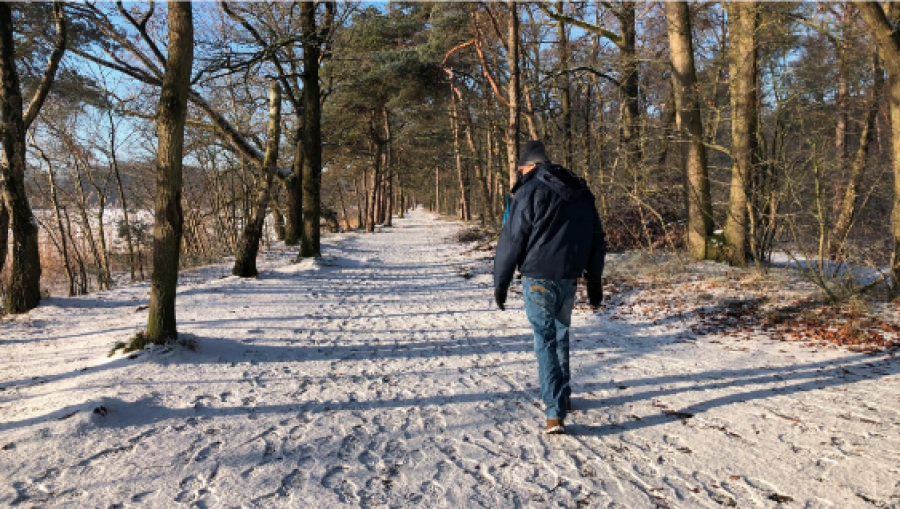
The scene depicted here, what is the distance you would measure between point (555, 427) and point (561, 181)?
1725 mm

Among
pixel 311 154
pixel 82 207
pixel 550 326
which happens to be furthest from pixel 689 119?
pixel 82 207

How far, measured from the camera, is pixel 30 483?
2.58m

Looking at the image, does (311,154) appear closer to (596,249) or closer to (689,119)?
(689,119)

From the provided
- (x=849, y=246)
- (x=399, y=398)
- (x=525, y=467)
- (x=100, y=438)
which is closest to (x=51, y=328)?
(x=100, y=438)

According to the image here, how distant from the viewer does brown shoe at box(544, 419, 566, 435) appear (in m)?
3.29

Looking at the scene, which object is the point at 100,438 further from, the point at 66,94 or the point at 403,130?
the point at 403,130

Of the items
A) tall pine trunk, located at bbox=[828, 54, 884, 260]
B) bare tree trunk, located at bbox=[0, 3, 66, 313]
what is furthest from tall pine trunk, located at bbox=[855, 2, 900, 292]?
bare tree trunk, located at bbox=[0, 3, 66, 313]

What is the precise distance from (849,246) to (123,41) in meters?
12.8

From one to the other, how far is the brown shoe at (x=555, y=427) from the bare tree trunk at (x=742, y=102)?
647cm

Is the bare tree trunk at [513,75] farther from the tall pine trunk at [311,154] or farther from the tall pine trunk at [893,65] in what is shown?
the tall pine trunk at [893,65]

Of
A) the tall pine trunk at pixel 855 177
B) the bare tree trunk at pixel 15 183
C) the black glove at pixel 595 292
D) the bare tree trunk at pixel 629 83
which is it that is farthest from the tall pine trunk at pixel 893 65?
the bare tree trunk at pixel 15 183

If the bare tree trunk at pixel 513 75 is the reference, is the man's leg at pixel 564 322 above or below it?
below

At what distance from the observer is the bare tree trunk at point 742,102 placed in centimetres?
801

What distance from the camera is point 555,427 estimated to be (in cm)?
330
